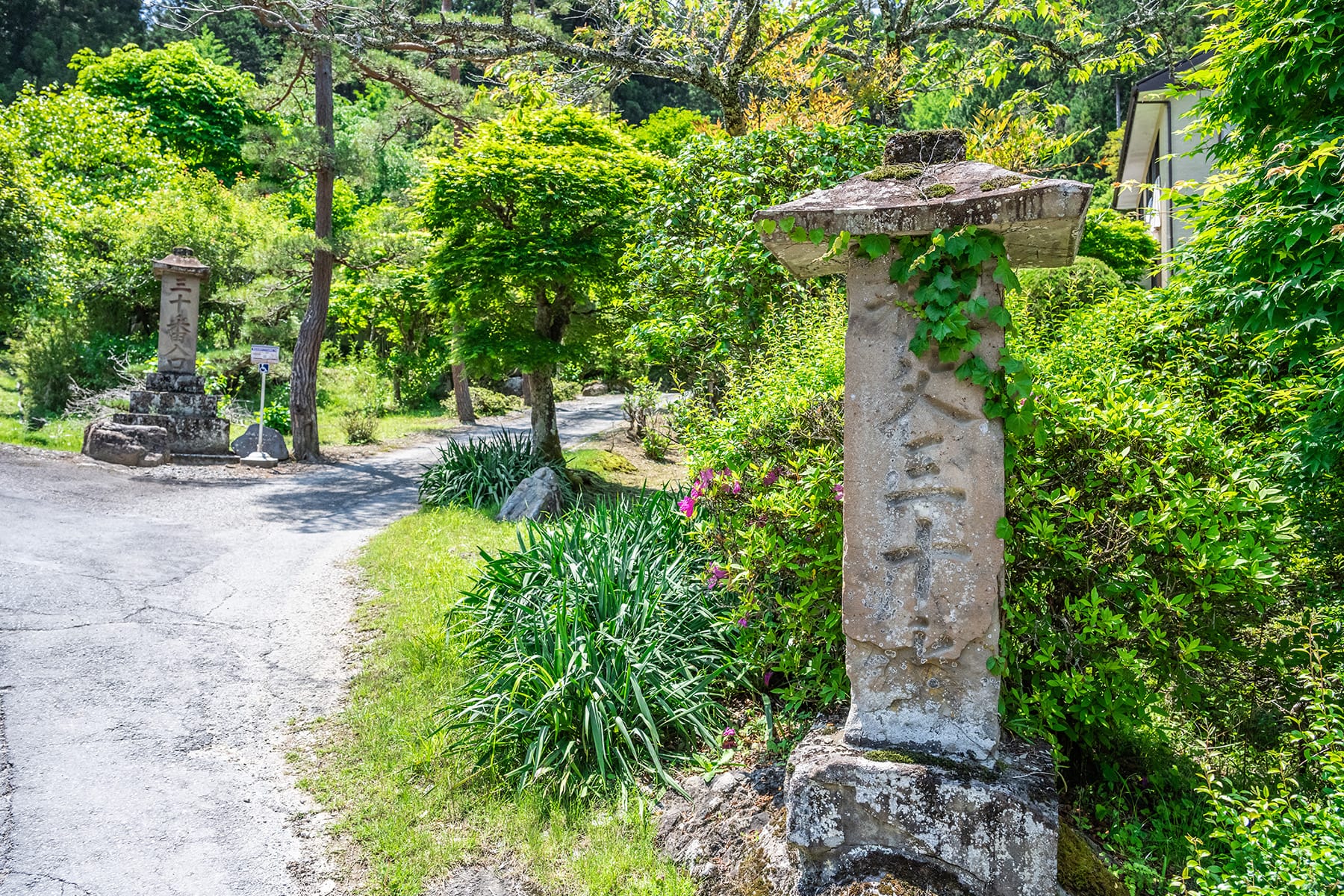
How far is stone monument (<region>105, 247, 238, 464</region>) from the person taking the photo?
13.7 meters

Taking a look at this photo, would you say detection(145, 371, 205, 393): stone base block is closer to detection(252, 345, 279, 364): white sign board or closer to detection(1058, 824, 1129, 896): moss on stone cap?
detection(252, 345, 279, 364): white sign board

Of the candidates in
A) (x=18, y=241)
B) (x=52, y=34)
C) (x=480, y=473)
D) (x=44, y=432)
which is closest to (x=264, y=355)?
(x=44, y=432)

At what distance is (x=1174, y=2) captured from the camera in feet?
29.7

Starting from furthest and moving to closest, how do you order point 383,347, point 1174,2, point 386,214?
point 383,347 < point 386,214 < point 1174,2

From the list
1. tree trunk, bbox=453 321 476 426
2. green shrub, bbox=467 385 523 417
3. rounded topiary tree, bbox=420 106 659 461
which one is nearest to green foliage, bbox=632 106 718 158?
tree trunk, bbox=453 321 476 426

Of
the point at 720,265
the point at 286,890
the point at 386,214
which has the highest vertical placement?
the point at 386,214

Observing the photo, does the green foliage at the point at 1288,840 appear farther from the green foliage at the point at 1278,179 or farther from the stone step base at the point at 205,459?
the stone step base at the point at 205,459

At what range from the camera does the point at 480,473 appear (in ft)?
35.6

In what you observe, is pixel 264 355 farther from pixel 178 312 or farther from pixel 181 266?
pixel 181 266

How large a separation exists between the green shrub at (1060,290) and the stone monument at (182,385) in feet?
43.0

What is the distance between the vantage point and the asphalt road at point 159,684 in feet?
11.6

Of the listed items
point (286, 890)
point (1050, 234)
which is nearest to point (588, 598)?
point (286, 890)

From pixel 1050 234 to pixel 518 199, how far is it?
8.62 m

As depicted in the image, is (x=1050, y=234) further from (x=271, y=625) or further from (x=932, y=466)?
(x=271, y=625)
